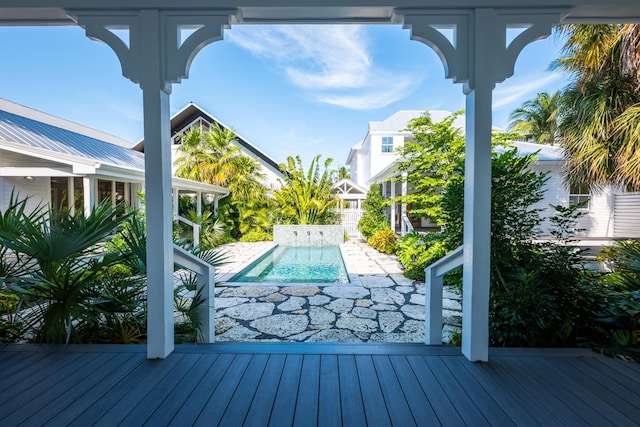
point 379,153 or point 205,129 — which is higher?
point 205,129

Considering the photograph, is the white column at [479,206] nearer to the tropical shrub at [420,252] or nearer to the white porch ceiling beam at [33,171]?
the tropical shrub at [420,252]

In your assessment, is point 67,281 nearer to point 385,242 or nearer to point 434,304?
point 434,304

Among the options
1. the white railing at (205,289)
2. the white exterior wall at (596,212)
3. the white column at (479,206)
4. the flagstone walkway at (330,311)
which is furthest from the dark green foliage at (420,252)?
the white exterior wall at (596,212)

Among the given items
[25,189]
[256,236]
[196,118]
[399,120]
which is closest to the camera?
[25,189]

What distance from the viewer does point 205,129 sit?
1639cm

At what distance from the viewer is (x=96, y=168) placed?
21.1 ft

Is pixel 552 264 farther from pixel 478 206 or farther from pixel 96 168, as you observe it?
pixel 96 168

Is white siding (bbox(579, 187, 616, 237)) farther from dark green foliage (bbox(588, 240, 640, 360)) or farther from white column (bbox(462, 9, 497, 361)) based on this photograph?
white column (bbox(462, 9, 497, 361))

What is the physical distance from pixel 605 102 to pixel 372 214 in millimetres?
8340

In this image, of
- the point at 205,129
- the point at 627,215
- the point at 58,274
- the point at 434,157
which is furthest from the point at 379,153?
the point at 58,274

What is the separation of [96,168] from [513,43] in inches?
303

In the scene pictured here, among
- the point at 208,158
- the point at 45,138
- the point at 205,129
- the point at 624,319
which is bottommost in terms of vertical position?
the point at 624,319

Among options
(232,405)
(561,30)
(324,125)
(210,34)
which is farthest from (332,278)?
(324,125)

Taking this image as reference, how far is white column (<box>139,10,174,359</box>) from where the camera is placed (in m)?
2.38
